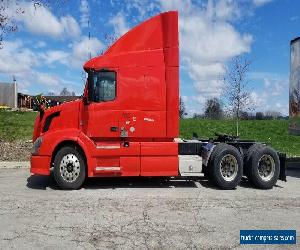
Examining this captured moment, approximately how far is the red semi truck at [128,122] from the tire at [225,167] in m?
0.02

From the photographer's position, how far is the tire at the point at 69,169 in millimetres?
9211

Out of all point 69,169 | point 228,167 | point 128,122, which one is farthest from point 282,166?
point 69,169

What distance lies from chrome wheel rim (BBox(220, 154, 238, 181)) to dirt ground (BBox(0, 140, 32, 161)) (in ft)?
25.8

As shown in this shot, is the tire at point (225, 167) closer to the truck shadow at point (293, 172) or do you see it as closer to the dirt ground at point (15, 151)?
the truck shadow at point (293, 172)

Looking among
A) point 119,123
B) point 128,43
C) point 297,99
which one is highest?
point 128,43

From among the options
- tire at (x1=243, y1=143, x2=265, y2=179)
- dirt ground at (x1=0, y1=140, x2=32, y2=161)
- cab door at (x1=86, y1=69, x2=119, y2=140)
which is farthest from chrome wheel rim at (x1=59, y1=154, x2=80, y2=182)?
dirt ground at (x1=0, y1=140, x2=32, y2=161)

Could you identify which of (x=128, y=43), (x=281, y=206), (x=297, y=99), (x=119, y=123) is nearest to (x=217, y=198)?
(x=281, y=206)

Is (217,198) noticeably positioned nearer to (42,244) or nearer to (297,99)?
(42,244)

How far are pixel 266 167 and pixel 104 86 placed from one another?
4.53m

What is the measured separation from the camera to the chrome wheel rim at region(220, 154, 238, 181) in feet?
31.7

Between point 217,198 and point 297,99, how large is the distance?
588cm

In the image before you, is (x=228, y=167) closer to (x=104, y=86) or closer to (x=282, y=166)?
(x=282, y=166)

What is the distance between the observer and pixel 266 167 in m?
10.0

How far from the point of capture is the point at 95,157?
9.32 metres
